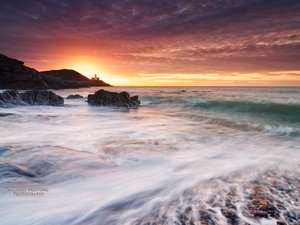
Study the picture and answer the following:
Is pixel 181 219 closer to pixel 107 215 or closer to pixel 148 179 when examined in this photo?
pixel 107 215

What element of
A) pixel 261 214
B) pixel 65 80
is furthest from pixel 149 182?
pixel 65 80

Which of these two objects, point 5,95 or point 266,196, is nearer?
point 266,196

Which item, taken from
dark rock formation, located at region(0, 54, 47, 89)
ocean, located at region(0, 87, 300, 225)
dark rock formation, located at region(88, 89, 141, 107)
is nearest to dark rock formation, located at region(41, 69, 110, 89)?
dark rock formation, located at region(0, 54, 47, 89)

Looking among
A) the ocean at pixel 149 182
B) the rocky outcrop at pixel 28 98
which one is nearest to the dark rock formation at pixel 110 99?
the rocky outcrop at pixel 28 98

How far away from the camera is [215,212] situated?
12.2ft

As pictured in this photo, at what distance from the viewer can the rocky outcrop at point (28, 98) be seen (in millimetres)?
20078

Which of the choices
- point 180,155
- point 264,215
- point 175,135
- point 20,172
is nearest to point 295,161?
point 180,155

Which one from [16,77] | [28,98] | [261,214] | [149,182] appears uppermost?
[16,77]

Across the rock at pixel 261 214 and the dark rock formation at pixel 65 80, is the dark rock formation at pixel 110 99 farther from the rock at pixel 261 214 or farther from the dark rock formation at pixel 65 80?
the dark rock formation at pixel 65 80

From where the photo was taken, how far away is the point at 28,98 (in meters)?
22.1

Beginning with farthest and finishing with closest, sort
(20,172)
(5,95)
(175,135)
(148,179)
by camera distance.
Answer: (5,95) → (175,135) → (148,179) → (20,172)

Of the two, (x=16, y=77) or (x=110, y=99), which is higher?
(x=16, y=77)

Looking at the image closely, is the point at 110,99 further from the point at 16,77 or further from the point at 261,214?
the point at 16,77

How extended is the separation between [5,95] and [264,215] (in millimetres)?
20764
